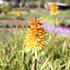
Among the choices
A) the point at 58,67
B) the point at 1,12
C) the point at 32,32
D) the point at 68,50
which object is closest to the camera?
the point at 32,32

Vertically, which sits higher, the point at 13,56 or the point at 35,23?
the point at 35,23

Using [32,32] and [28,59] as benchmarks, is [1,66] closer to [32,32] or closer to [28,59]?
[28,59]

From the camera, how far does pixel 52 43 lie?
606cm

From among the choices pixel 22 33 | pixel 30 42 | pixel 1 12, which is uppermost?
pixel 30 42

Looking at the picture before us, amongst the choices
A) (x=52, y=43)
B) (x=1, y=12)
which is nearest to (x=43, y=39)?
(x=52, y=43)

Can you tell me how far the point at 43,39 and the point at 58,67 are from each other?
37.3 inches

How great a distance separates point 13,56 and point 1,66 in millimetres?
445

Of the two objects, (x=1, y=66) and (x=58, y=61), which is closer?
(x=1, y=66)

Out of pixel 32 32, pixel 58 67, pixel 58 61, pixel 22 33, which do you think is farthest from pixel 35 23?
pixel 22 33

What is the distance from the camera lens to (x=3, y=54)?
4.88 metres

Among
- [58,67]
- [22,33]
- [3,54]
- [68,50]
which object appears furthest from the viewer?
[22,33]

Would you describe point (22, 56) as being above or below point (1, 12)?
above

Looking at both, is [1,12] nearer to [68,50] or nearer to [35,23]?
[68,50]

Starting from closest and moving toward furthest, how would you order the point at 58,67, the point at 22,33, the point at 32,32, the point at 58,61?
the point at 32,32
the point at 58,67
the point at 58,61
the point at 22,33
